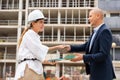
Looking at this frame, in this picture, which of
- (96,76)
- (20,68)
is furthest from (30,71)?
(96,76)

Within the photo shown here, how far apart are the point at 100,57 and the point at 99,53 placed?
66mm

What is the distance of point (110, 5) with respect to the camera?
166 feet

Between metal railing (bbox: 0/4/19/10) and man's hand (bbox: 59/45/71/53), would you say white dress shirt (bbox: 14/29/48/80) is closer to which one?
man's hand (bbox: 59/45/71/53)

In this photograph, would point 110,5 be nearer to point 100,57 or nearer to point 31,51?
point 100,57

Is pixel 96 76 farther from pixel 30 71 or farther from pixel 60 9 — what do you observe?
pixel 60 9

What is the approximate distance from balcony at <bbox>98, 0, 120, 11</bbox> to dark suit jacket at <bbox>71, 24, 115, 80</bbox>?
44.2 metres

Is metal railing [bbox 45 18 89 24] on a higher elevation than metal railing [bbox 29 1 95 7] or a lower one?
lower

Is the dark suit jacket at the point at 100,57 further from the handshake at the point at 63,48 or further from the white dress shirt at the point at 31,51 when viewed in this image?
the white dress shirt at the point at 31,51

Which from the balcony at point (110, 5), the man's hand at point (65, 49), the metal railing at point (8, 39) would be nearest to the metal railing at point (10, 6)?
the metal railing at point (8, 39)

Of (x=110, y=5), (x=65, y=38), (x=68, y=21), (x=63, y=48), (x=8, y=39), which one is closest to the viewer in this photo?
(x=63, y=48)

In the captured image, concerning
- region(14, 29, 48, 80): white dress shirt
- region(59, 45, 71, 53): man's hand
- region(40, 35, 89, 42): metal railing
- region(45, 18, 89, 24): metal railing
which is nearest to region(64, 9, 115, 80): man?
region(59, 45, 71, 53): man's hand

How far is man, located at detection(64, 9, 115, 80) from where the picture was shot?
6.38 m

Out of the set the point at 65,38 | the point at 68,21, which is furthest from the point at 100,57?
the point at 68,21

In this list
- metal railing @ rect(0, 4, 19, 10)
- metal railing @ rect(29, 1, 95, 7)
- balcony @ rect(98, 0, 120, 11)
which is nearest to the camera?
balcony @ rect(98, 0, 120, 11)
